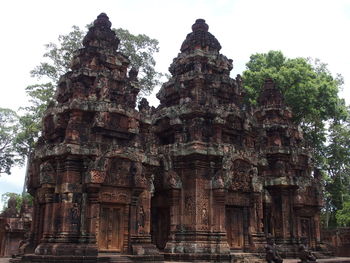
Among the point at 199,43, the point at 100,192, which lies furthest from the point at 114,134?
the point at 199,43

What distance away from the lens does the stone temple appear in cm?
1230

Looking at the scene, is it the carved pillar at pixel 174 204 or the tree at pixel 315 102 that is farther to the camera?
the tree at pixel 315 102

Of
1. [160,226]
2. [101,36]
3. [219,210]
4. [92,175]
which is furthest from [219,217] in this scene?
[101,36]

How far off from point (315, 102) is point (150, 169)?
16537 mm

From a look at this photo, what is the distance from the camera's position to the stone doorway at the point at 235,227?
15.6m

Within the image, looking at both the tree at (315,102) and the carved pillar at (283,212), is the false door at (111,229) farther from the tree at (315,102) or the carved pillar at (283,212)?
the tree at (315,102)

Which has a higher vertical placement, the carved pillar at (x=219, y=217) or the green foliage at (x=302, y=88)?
the green foliage at (x=302, y=88)

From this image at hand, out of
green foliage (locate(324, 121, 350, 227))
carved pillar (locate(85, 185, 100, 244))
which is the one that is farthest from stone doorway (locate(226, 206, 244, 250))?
green foliage (locate(324, 121, 350, 227))

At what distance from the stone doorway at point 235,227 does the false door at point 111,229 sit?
4666mm

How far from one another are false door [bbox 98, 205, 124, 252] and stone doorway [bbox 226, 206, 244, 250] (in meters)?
4.67

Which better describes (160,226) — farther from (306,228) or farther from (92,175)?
(306,228)

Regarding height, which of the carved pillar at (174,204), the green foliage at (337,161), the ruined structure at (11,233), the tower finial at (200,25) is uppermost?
the tower finial at (200,25)

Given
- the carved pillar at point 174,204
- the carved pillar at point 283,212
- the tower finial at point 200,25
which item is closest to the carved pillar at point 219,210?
the carved pillar at point 174,204

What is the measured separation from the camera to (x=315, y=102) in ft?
87.3
